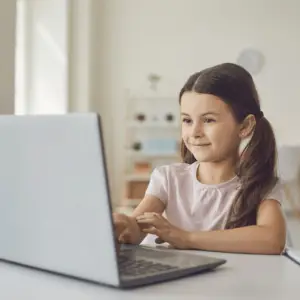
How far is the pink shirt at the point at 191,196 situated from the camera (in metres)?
1.31

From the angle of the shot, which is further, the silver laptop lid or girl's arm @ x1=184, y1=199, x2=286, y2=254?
girl's arm @ x1=184, y1=199, x2=286, y2=254

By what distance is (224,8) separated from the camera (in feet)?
19.8

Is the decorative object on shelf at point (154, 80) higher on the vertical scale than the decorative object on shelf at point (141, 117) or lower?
higher

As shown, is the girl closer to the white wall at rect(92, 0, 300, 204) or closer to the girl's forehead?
the girl's forehead

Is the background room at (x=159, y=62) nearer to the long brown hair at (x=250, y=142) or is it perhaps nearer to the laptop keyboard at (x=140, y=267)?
the long brown hair at (x=250, y=142)

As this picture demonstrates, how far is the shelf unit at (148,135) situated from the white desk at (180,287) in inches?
195

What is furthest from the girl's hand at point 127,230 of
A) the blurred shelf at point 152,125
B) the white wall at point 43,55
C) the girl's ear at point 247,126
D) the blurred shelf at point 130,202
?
the blurred shelf at point 152,125

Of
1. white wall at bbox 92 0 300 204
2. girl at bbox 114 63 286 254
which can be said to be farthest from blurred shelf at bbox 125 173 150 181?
girl at bbox 114 63 286 254

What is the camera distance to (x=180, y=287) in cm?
75

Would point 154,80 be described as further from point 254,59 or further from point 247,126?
point 247,126

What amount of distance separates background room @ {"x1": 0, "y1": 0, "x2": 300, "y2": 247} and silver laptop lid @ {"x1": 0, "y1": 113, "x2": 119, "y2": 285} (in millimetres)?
4868

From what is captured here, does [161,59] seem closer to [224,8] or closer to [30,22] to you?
[224,8]

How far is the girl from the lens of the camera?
3.60 ft

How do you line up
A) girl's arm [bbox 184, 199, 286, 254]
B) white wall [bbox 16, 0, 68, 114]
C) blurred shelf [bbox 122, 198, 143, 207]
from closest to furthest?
girl's arm [bbox 184, 199, 286, 254] < white wall [bbox 16, 0, 68, 114] < blurred shelf [bbox 122, 198, 143, 207]
